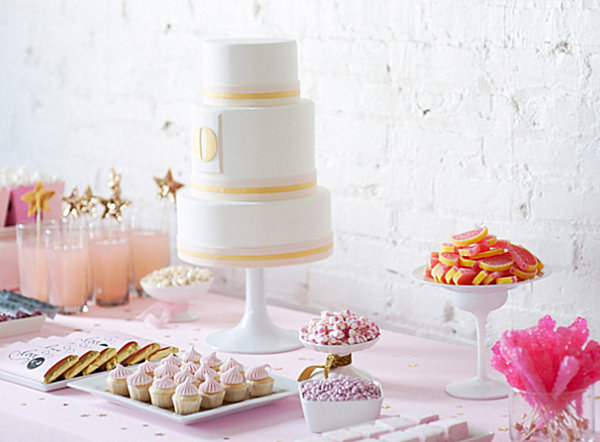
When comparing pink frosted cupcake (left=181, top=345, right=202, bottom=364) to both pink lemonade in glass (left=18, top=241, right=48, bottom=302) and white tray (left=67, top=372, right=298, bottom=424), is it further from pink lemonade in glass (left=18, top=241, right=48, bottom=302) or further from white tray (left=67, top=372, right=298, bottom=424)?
pink lemonade in glass (left=18, top=241, right=48, bottom=302)

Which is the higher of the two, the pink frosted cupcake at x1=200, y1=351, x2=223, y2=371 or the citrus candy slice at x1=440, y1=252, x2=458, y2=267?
the citrus candy slice at x1=440, y1=252, x2=458, y2=267

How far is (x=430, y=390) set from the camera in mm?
1497

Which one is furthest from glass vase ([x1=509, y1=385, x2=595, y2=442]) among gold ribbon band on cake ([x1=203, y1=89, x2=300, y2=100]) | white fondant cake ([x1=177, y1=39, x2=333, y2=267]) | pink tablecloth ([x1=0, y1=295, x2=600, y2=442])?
gold ribbon band on cake ([x1=203, y1=89, x2=300, y2=100])

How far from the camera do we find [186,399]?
4.38 feet

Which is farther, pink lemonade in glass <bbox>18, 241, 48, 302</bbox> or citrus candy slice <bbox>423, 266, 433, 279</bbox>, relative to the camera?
pink lemonade in glass <bbox>18, 241, 48, 302</bbox>

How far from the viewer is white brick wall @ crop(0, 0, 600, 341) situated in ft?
5.29

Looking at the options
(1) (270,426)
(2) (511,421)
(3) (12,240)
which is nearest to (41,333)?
(3) (12,240)

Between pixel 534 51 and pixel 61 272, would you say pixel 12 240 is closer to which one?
pixel 61 272

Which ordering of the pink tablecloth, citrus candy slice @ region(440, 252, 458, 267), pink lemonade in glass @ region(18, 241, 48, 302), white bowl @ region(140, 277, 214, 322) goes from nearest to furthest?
1. the pink tablecloth
2. citrus candy slice @ region(440, 252, 458, 267)
3. white bowl @ region(140, 277, 214, 322)
4. pink lemonade in glass @ region(18, 241, 48, 302)

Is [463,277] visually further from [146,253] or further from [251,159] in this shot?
[146,253]

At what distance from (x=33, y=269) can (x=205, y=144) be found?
0.53m

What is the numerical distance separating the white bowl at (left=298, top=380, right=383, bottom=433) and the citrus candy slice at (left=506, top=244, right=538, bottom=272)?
28 centimetres

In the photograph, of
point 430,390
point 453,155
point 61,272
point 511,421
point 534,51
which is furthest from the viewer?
point 61,272

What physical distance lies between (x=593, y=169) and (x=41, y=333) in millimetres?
919
